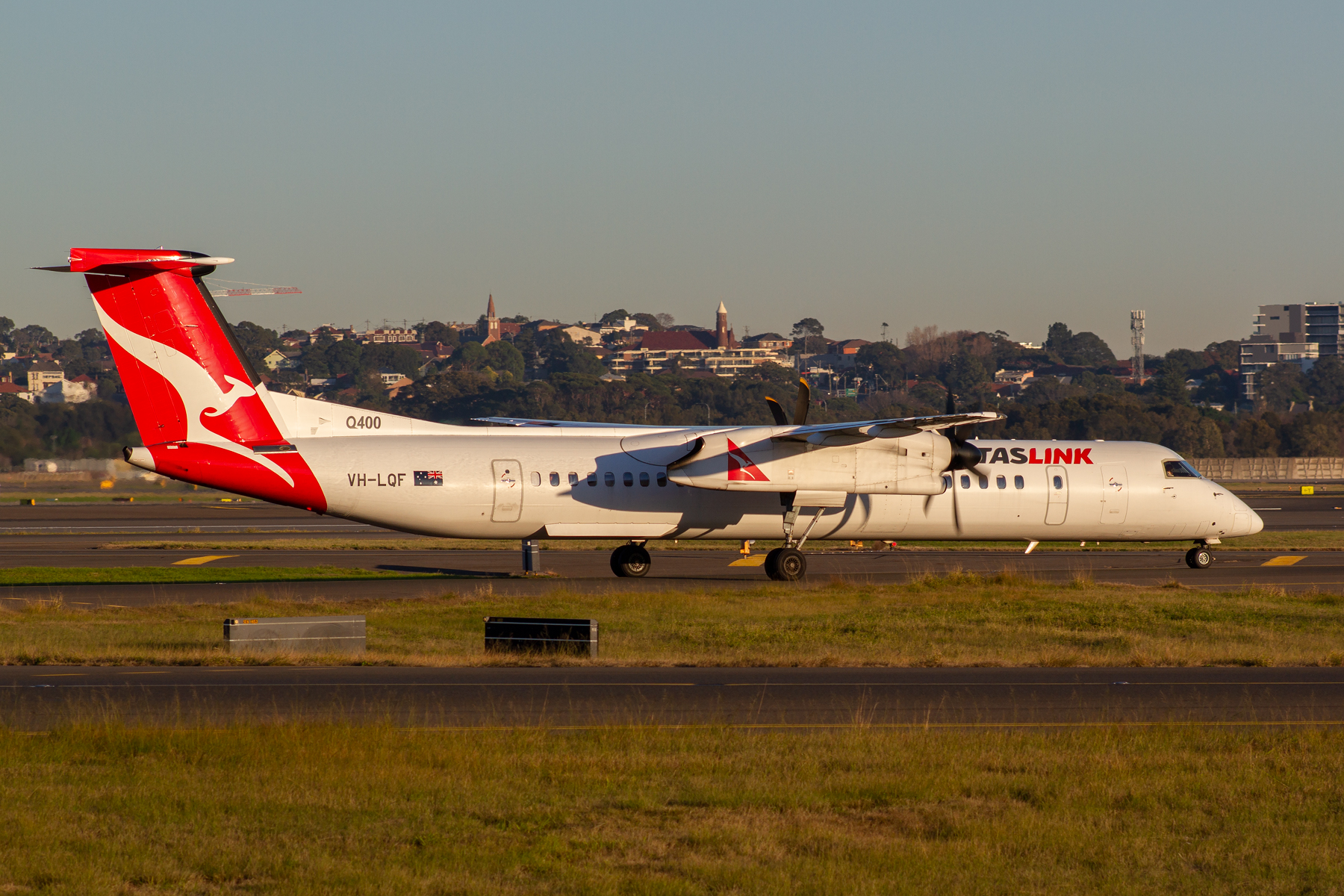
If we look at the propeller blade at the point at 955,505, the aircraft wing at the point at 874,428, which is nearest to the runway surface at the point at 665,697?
the aircraft wing at the point at 874,428

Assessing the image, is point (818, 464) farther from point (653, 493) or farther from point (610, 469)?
point (610, 469)

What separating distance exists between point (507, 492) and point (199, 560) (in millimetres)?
11694

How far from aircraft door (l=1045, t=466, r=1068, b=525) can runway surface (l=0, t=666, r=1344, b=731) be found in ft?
47.2

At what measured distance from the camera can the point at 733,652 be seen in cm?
2038

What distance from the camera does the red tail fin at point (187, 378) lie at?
2667 centimetres

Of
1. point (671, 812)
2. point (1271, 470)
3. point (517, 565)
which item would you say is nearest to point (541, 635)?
point (671, 812)

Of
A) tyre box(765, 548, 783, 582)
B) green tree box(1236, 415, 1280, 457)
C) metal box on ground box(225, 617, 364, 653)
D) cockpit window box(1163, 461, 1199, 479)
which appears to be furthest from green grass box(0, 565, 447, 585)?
green tree box(1236, 415, 1280, 457)

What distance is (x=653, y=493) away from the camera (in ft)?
102

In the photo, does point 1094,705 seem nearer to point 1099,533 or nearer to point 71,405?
point 1099,533

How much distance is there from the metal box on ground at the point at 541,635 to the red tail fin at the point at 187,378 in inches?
413

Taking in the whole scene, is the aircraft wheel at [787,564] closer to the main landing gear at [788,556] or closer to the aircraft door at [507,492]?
the main landing gear at [788,556]

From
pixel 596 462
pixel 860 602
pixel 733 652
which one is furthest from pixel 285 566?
pixel 733 652

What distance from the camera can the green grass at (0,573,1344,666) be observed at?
19547 mm

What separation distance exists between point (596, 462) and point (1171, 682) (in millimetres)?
16091
